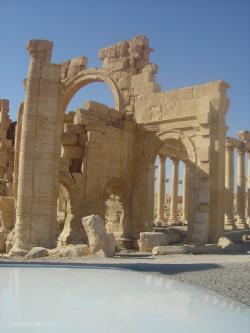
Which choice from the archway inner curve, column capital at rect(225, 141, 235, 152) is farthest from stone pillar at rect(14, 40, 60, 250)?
column capital at rect(225, 141, 235, 152)

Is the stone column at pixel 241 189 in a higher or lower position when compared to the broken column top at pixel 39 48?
lower

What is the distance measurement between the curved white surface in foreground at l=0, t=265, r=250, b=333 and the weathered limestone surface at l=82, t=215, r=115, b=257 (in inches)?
360

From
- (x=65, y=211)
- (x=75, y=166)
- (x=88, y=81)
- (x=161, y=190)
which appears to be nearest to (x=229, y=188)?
(x=161, y=190)

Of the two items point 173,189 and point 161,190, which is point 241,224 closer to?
point 173,189

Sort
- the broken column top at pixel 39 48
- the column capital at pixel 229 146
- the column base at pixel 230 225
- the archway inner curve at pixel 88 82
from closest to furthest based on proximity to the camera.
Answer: the broken column top at pixel 39 48 < the archway inner curve at pixel 88 82 < the column base at pixel 230 225 < the column capital at pixel 229 146

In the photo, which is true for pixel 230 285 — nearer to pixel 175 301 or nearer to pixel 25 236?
pixel 175 301

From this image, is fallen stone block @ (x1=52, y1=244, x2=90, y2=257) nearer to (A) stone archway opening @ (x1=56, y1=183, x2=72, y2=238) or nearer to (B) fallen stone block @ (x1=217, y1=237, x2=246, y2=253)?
(B) fallen stone block @ (x1=217, y1=237, x2=246, y2=253)

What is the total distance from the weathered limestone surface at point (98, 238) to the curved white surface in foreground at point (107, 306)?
30.0 feet

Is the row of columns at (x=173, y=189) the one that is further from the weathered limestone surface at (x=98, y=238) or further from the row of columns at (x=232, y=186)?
the weathered limestone surface at (x=98, y=238)

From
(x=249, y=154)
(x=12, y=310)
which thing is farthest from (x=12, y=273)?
(x=249, y=154)

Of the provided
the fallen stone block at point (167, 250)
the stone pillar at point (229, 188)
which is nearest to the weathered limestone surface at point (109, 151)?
the fallen stone block at point (167, 250)

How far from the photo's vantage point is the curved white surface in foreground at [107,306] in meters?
1.49

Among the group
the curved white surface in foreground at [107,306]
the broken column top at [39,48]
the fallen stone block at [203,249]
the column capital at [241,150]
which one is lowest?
the fallen stone block at [203,249]

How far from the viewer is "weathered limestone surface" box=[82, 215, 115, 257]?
11523 mm
